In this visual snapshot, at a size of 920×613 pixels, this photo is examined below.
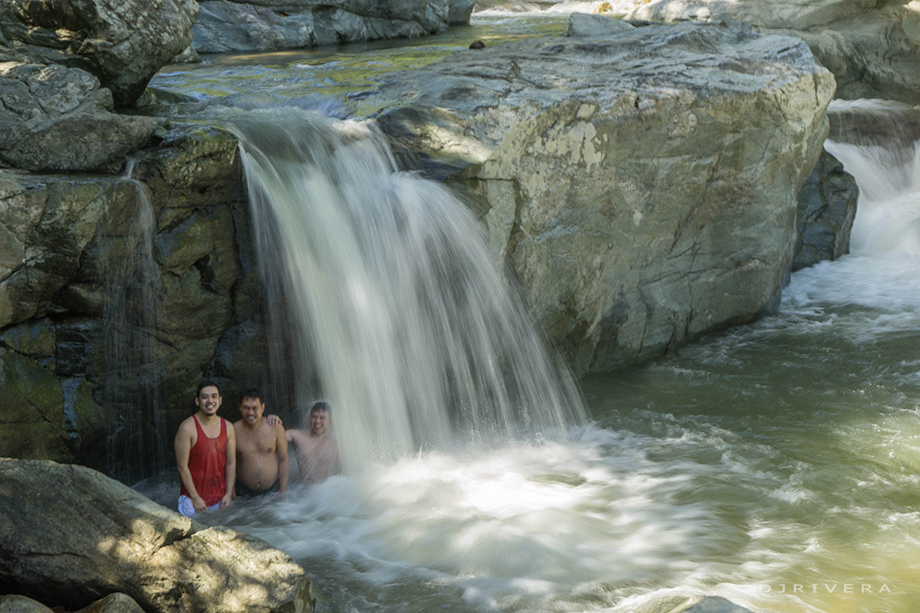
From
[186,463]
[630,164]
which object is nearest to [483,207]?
[630,164]

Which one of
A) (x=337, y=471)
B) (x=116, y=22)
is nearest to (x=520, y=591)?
(x=337, y=471)

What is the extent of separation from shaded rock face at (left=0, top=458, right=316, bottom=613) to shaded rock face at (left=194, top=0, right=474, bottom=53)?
8164 mm

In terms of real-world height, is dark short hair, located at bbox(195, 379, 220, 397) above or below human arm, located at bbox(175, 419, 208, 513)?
above

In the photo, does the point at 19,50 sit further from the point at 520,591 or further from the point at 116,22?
the point at 520,591

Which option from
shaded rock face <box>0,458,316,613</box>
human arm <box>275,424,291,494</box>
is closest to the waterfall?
human arm <box>275,424,291,494</box>

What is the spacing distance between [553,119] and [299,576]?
4.32m

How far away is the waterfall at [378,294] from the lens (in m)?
5.45

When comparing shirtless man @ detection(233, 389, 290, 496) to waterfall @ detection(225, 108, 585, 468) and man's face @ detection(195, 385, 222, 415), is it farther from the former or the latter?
waterfall @ detection(225, 108, 585, 468)

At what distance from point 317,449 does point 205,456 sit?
2.48ft

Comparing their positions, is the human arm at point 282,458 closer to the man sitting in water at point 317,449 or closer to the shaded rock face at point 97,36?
the man sitting in water at point 317,449

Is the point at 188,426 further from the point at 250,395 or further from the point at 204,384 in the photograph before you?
the point at 250,395

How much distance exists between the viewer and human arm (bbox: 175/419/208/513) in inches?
193

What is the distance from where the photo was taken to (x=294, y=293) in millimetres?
5438

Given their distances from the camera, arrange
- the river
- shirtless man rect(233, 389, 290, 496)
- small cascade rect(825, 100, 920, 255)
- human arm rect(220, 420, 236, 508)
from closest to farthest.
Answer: the river → human arm rect(220, 420, 236, 508) → shirtless man rect(233, 389, 290, 496) → small cascade rect(825, 100, 920, 255)
